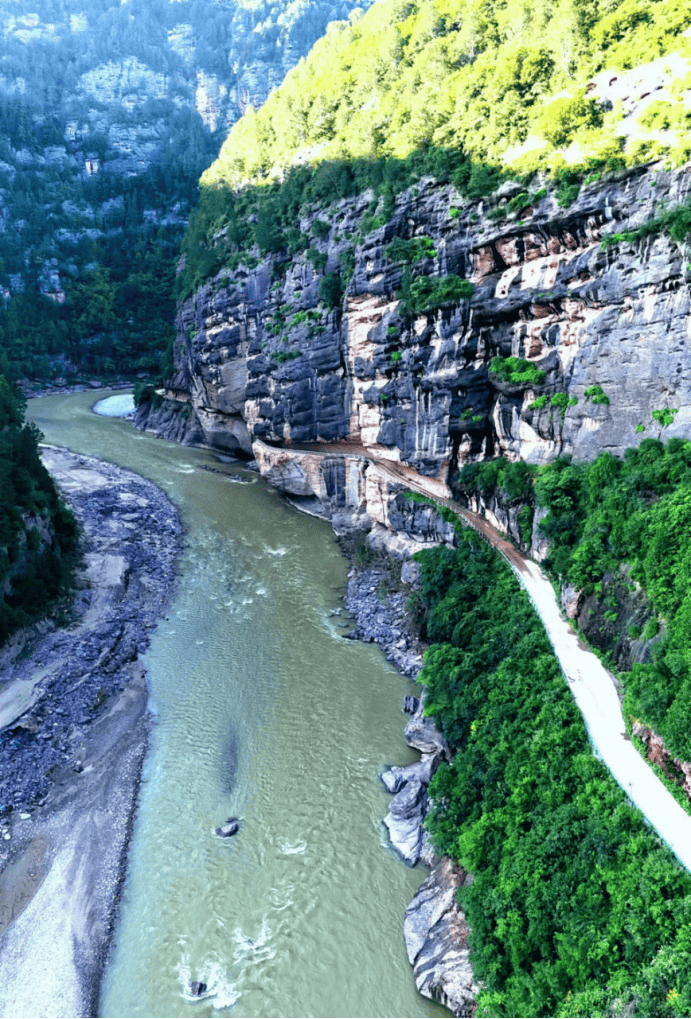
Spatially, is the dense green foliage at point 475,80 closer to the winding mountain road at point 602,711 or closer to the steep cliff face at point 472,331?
the steep cliff face at point 472,331

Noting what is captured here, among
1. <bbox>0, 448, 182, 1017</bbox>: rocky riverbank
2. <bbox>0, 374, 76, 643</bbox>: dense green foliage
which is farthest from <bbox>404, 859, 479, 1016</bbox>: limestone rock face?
<bbox>0, 374, 76, 643</bbox>: dense green foliage

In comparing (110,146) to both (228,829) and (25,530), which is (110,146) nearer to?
(25,530)

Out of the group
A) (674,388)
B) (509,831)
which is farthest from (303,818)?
(674,388)

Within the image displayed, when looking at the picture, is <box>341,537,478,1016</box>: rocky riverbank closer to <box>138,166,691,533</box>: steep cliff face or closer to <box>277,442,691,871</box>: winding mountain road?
<box>277,442,691,871</box>: winding mountain road

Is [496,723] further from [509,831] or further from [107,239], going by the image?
[107,239]

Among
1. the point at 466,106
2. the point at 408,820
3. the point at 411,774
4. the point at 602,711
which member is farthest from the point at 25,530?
the point at 466,106

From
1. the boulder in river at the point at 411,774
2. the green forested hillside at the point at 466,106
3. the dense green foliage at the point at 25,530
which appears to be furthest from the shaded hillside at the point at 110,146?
the boulder in river at the point at 411,774
